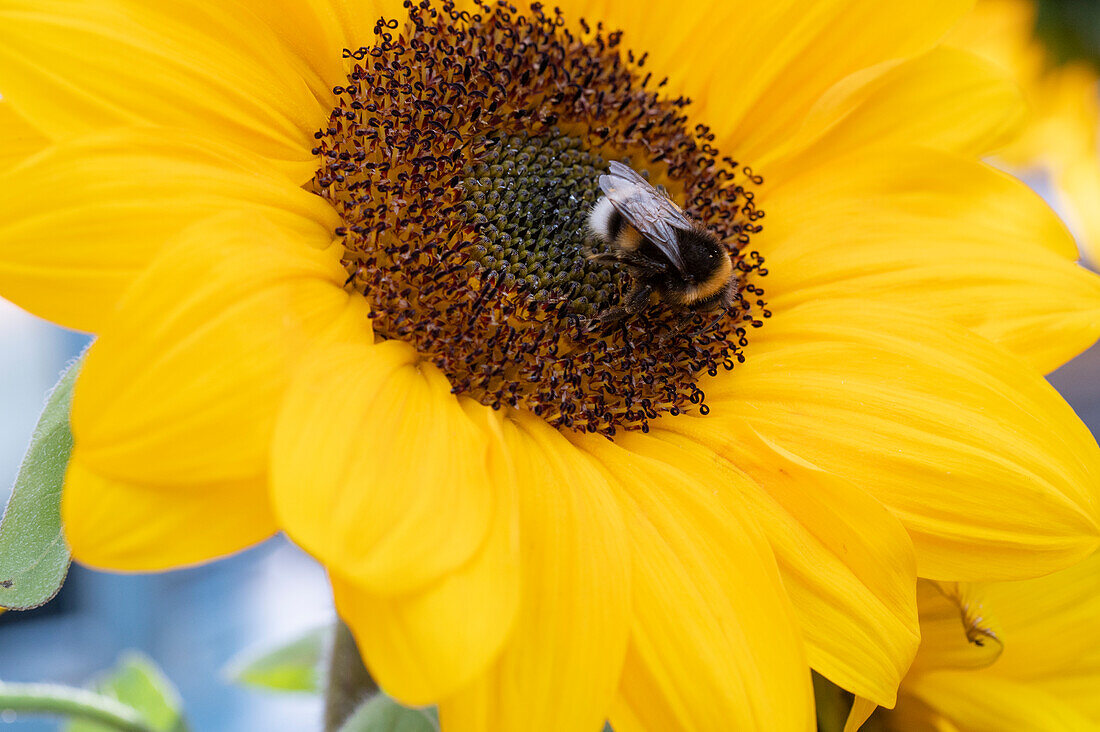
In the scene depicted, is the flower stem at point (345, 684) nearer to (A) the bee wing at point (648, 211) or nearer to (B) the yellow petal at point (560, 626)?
(B) the yellow petal at point (560, 626)

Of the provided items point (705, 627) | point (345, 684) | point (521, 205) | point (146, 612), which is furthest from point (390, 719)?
point (146, 612)

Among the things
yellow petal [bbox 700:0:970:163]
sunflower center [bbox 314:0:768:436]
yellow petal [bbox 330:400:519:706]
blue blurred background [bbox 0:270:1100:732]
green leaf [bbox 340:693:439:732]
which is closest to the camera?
yellow petal [bbox 330:400:519:706]

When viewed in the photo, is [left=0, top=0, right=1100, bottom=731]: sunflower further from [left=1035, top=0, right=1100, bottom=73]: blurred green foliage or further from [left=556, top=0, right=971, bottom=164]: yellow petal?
[left=1035, top=0, right=1100, bottom=73]: blurred green foliage

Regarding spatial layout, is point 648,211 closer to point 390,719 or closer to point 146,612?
point 390,719

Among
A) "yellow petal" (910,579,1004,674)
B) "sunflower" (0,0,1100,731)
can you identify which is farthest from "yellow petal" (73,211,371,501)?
"yellow petal" (910,579,1004,674)

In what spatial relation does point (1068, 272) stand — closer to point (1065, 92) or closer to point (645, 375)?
point (645, 375)

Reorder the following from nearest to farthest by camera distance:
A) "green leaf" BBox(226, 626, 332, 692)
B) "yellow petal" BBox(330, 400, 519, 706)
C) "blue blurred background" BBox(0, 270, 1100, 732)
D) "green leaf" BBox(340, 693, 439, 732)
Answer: "yellow petal" BBox(330, 400, 519, 706)
"green leaf" BBox(340, 693, 439, 732)
"green leaf" BBox(226, 626, 332, 692)
"blue blurred background" BBox(0, 270, 1100, 732)
